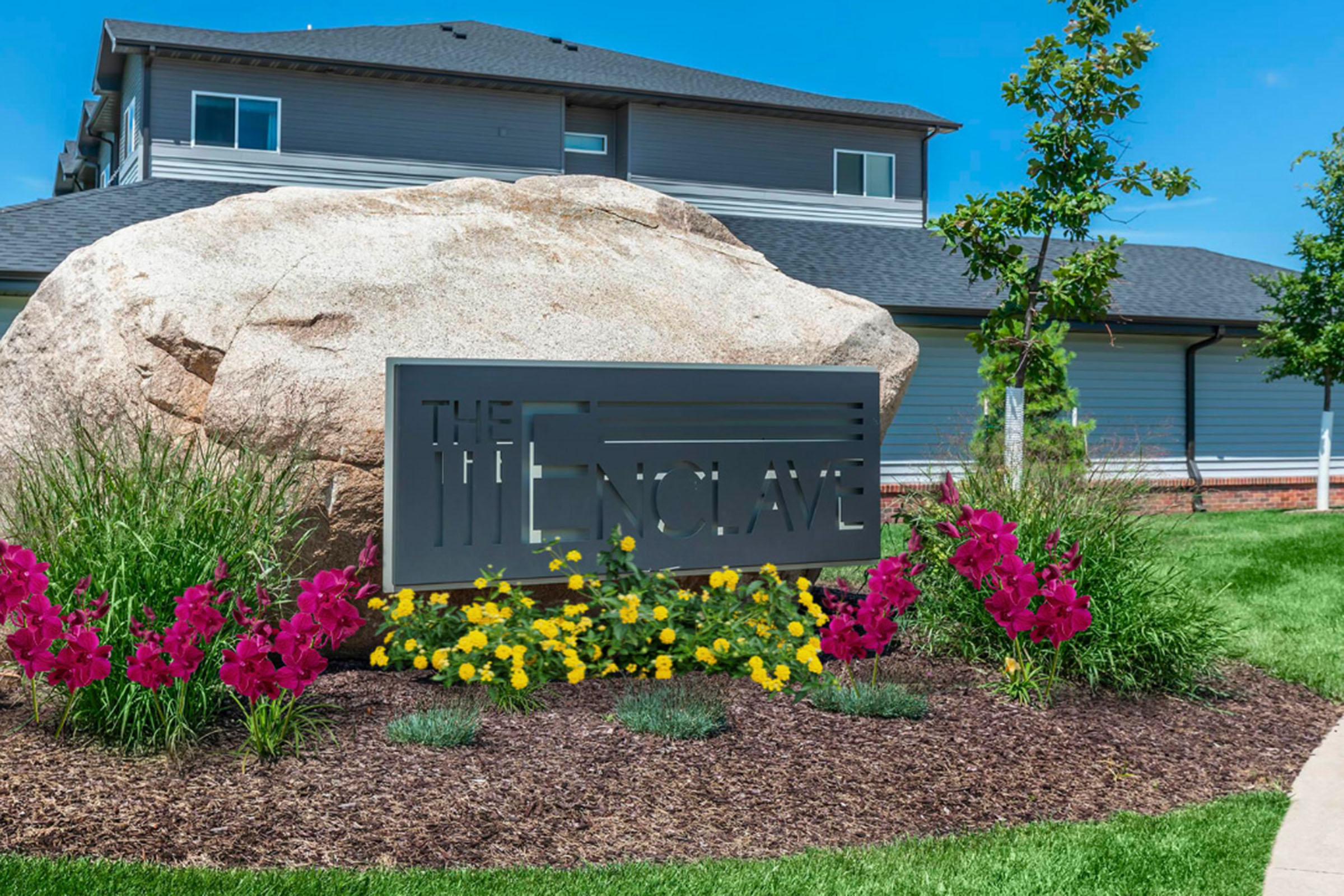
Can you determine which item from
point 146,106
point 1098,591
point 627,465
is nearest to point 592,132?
point 146,106

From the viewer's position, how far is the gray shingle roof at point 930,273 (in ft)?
57.3

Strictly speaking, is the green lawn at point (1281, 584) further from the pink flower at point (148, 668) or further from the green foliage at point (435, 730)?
the pink flower at point (148, 668)

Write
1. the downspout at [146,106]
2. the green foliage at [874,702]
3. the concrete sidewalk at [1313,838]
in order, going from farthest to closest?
the downspout at [146,106]
the green foliage at [874,702]
the concrete sidewalk at [1313,838]

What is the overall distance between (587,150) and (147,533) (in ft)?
58.2

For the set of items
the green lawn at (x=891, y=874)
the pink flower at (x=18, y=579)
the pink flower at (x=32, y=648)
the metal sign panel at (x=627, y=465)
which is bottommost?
the green lawn at (x=891, y=874)

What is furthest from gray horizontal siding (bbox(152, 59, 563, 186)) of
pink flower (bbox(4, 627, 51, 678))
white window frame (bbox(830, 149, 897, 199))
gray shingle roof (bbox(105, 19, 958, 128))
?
pink flower (bbox(4, 627, 51, 678))

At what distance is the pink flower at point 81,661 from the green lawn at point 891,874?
33.1 inches

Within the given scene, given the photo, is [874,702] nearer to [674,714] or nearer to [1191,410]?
[674,714]

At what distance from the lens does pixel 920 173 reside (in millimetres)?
23094

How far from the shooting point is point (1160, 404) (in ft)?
64.0

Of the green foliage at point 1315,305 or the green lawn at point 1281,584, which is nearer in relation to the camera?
the green lawn at point 1281,584

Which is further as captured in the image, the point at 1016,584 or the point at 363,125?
the point at 363,125

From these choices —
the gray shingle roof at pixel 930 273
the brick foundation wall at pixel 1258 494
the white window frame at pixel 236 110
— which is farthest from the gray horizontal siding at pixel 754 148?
the brick foundation wall at pixel 1258 494

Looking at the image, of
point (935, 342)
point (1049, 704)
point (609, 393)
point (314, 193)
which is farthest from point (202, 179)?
point (1049, 704)
